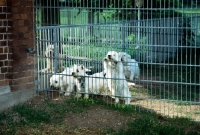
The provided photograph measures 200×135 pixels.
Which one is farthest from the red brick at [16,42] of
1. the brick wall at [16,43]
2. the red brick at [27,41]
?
the red brick at [27,41]

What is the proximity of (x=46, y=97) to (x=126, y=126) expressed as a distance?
213 centimetres

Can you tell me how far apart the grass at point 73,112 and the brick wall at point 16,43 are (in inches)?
19.0

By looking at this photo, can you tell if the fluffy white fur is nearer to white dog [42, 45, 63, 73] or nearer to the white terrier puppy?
white dog [42, 45, 63, 73]

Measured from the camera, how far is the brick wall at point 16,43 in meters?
8.12

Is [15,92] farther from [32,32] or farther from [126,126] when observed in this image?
[126,126]

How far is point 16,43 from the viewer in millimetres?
8305

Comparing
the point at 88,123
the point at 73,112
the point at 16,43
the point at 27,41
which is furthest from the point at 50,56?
the point at 88,123

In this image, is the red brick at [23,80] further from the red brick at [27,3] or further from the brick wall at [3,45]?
the red brick at [27,3]

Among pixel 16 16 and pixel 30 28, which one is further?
pixel 30 28

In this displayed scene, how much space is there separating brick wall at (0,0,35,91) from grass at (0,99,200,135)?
19.0 inches

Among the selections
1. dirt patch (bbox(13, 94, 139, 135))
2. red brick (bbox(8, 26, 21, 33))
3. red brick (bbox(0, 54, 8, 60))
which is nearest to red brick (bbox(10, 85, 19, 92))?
red brick (bbox(0, 54, 8, 60))

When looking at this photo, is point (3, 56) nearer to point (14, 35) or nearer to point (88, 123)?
point (14, 35)

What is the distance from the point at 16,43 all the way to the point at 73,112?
1555 millimetres

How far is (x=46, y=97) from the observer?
8.92 m
